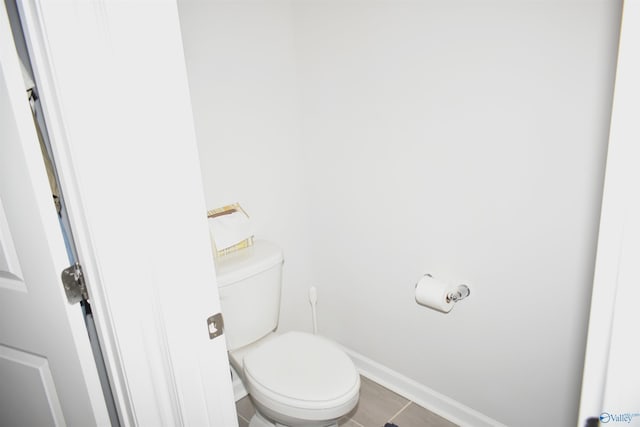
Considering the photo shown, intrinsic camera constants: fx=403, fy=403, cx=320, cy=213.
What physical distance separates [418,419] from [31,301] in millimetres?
1541

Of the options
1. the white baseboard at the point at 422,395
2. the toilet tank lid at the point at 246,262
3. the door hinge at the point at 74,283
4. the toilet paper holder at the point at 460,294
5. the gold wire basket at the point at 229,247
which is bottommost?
the white baseboard at the point at 422,395

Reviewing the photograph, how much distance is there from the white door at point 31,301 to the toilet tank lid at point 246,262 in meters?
0.64

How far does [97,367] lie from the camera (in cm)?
92

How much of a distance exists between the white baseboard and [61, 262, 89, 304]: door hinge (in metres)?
1.49

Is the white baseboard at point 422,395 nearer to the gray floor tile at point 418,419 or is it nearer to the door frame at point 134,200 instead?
the gray floor tile at point 418,419

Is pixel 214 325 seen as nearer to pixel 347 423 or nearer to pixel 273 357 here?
pixel 273 357

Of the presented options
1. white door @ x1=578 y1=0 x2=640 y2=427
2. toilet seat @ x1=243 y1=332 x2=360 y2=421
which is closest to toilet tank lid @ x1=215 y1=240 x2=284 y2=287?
toilet seat @ x1=243 y1=332 x2=360 y2=421

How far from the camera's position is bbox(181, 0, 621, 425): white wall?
120 cm

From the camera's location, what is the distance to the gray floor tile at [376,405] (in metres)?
1.77

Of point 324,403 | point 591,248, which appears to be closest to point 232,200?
point 324,403

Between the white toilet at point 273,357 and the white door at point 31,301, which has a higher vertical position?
the white door at point 31,301

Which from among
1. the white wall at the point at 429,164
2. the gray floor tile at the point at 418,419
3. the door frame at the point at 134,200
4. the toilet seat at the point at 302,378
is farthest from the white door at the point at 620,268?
the gray floor tile at the point at 418,419

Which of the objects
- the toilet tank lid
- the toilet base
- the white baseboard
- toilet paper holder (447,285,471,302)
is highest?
the toilet tank lid

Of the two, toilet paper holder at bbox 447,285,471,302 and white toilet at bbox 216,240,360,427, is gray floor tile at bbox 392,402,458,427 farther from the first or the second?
toilet paper holder at bbox 447,285,471,302
